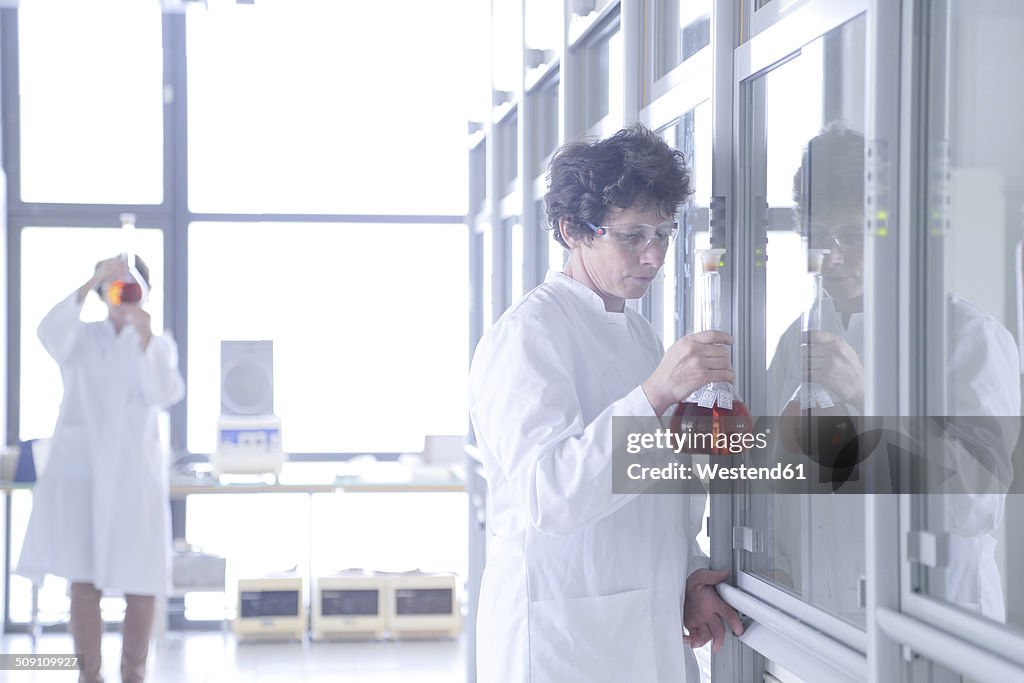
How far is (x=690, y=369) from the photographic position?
138cm

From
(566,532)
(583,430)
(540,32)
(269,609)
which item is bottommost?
(269,609)

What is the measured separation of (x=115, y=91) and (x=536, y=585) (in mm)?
4648

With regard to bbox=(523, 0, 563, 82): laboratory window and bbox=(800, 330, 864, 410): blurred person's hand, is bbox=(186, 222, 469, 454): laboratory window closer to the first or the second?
bbox=(523, 0, 563, 82): laboratory window

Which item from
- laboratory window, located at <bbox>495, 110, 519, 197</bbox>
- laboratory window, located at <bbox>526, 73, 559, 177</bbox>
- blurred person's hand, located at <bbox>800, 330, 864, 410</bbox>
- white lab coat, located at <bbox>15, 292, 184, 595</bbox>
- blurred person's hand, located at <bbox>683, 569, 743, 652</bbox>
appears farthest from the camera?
white lab coat, located at <bbox>15, 292, 184, 595</bbox>

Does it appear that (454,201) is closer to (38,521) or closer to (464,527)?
(464,527)

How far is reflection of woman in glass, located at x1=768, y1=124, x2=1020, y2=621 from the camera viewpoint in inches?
45.1

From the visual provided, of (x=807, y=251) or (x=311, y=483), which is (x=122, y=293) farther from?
(x=807, y=251)

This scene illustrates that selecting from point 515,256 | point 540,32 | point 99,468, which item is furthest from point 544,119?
point 99,468

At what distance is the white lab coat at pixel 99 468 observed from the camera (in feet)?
13.5

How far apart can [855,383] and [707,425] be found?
229 mm

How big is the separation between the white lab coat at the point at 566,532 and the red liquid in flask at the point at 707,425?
0.09 metres

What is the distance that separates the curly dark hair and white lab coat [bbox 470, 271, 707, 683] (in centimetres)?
15

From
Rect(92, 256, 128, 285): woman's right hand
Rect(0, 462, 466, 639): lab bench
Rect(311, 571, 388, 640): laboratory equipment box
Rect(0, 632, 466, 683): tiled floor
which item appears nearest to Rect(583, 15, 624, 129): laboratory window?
Rect(92, 256, 128, 285): woman's right hand

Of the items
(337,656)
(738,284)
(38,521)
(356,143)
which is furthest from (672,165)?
(356,143)
